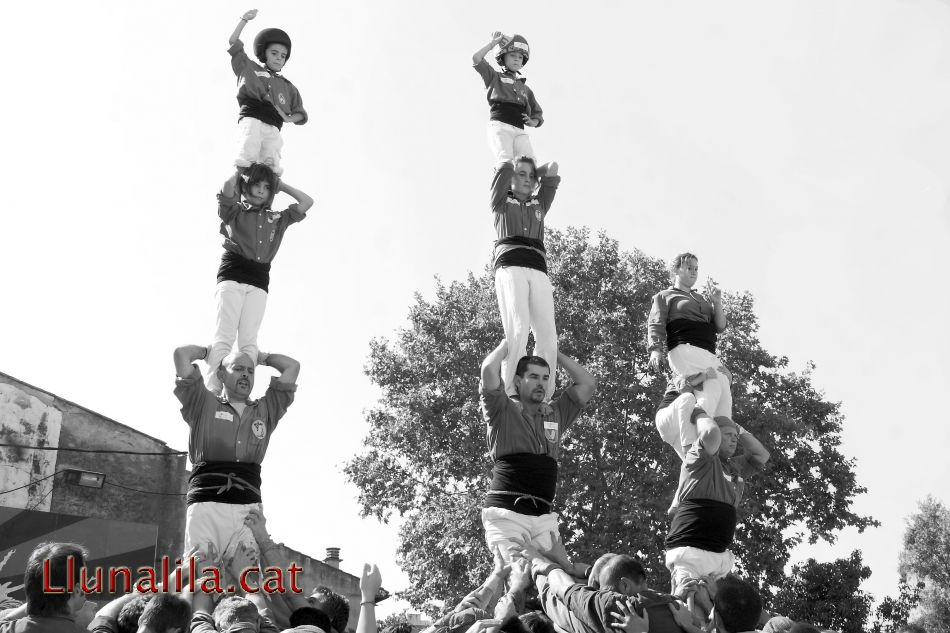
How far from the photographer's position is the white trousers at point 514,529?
7.02 meters

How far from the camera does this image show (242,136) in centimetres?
954

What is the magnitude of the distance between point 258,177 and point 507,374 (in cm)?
274

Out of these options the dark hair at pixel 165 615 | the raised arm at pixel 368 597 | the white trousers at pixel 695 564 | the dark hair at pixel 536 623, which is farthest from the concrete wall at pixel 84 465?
the dark hair at pixel 165 615

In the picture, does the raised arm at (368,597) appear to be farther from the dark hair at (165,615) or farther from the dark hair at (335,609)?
the dark hair at (165,615)

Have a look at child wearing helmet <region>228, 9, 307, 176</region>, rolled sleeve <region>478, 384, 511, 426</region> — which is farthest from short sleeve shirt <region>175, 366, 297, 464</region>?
child wearing helmet <region>228, 9, 307, 176</region>

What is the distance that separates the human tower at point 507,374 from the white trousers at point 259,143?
0.04ft

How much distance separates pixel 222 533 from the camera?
6.87 m

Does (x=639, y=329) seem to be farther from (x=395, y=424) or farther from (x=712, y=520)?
(x=712, y=520)

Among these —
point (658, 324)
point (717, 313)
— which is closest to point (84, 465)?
point (658, 324)

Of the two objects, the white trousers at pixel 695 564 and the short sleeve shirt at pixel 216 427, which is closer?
the short sleeve shirt at pixel 216 427

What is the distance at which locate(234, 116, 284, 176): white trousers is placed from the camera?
31.1 ft

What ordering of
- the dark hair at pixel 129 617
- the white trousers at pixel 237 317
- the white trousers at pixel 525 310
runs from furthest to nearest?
the white trousers at pixel 525 310 < the white trousers at pixel 237 317 < the dark hair at pixel 129 617

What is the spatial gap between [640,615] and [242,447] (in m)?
3.28

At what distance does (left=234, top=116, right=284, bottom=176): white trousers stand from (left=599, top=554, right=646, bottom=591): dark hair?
565cm
